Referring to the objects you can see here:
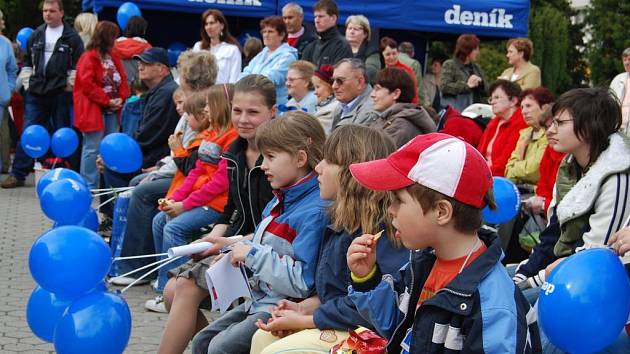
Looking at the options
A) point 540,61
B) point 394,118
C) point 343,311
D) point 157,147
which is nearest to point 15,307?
point 157,147

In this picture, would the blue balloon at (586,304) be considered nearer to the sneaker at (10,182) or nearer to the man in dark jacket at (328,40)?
the man in dark jacket at (328,40)

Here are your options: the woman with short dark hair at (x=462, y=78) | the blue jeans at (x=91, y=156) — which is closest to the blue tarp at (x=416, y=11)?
the woman with short dark hair at (x=462, y=78)

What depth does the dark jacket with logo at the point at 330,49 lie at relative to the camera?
8.59 metres

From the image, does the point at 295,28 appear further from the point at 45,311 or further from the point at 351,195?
the point at 351,195

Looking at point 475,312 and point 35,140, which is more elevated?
point 475,312

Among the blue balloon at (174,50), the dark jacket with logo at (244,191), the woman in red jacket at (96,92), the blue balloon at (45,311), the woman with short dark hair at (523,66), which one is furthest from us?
the blue balloon at (174,50)

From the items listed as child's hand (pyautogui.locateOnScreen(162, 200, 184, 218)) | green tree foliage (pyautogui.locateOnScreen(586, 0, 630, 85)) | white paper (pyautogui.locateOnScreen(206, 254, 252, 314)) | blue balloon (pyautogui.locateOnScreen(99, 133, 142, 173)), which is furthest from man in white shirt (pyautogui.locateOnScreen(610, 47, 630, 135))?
green tree foliage (pyautogui.locateOnScreen(586, 0, 630, 85))

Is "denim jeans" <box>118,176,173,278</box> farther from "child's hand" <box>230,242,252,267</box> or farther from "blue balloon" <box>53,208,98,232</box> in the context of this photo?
"child's hand" <box>230,242,252,267</box>

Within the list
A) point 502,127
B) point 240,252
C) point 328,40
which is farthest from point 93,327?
point 328,40

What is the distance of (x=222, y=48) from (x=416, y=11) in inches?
187

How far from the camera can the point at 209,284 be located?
13.9 feet

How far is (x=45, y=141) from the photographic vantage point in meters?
10.6

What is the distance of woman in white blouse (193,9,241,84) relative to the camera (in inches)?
381

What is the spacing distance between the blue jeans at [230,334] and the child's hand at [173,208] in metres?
2.00
